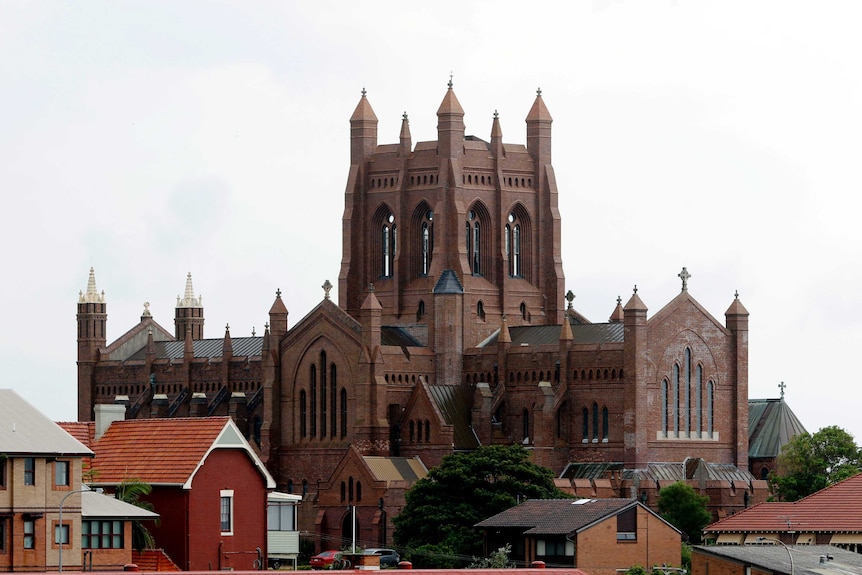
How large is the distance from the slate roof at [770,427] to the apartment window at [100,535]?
7770cm

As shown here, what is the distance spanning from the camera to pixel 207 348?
183000mm

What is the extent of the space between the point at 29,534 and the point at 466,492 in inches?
2192

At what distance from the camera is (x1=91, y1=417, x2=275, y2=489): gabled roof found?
318 ft

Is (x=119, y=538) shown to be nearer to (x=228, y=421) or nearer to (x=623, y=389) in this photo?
(x=228, y=421)

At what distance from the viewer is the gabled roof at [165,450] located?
9681cm

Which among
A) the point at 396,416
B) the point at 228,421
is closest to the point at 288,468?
the point at 396,416

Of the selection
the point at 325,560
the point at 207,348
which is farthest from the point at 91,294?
the point at 325,560

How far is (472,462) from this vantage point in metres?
143

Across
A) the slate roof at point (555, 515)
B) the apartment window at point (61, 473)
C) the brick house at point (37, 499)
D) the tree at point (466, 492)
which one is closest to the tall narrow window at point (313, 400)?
the tree at point (466, 492)

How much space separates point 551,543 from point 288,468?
153 feet

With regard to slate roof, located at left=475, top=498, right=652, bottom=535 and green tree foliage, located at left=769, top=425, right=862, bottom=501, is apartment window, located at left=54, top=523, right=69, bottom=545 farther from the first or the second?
green tree foliage, located at left=769, top=425, right=862, bottom=501

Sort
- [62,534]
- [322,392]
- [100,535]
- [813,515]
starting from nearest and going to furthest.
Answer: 1. [62,534]
2. [100,535]
3. [813,515]
4. [322,392]

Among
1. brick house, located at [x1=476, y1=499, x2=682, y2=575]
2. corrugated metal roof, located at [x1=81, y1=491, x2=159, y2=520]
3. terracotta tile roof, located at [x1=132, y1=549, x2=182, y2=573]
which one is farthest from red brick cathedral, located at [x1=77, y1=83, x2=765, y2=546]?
corrugated metal roof, located at [x1=81, y1=491, x2=159, y2=520]

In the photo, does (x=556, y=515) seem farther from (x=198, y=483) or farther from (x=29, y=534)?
(x=29, y=534)
